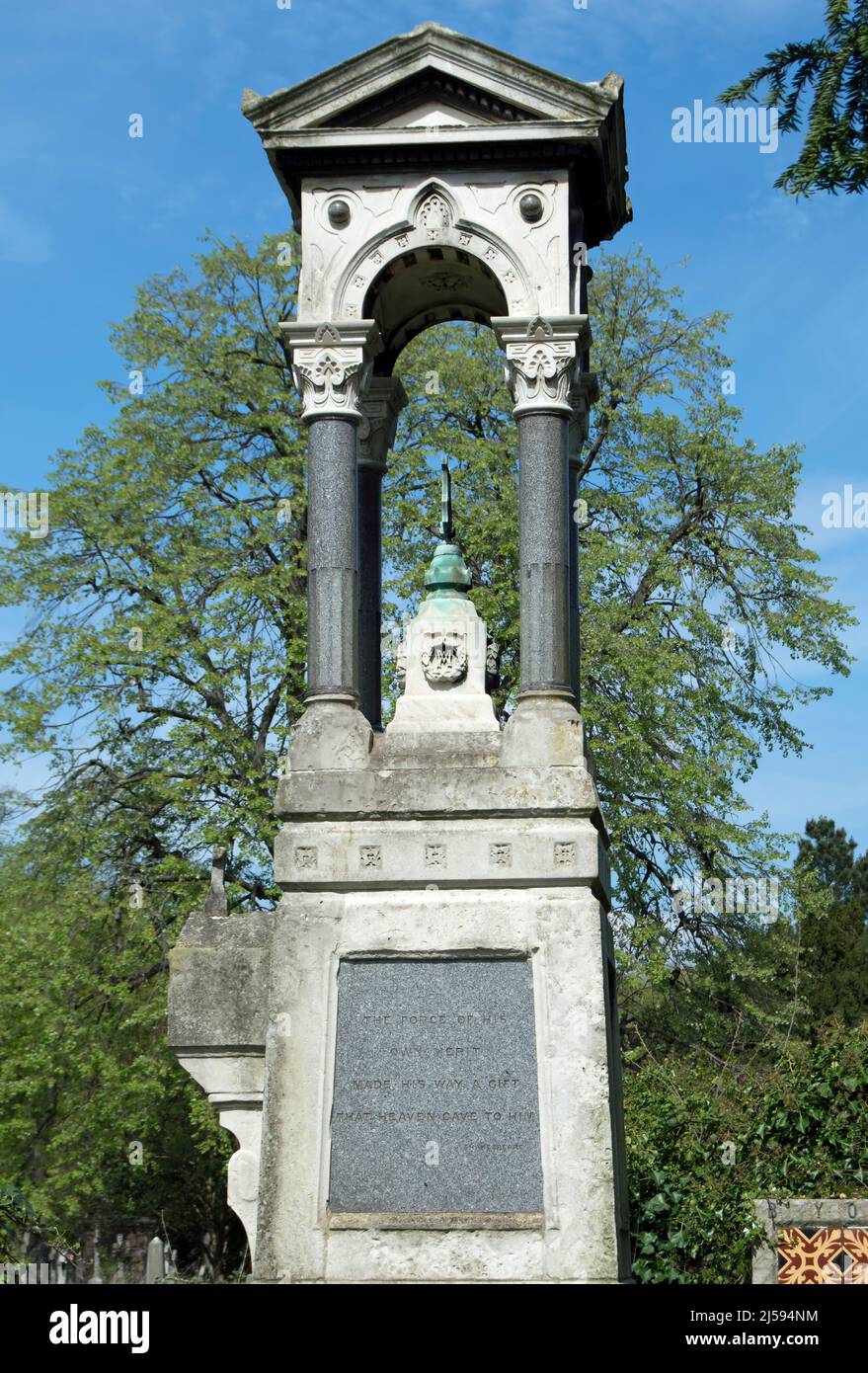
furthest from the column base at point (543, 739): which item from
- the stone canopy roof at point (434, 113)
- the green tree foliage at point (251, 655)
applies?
the green tree foliage at point (251, 655)

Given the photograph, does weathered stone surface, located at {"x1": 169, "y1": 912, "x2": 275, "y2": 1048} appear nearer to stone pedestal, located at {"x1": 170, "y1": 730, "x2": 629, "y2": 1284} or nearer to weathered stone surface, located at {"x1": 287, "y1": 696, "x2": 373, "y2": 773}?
stone pedestal, located at {"x1": 170, "y1": 730, "x2": 629, "y2": 1284}

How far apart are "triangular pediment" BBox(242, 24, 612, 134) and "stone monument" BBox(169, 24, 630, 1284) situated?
0.05 ft

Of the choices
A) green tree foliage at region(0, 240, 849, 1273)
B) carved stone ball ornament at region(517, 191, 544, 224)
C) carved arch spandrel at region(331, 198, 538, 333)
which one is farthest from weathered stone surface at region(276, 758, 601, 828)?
green tree foliage at region(0, 240, 849, 1273)

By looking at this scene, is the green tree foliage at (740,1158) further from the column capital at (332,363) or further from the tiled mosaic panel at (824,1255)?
the column capital at (332,363)

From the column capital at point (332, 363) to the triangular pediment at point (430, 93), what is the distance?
1.11 metres

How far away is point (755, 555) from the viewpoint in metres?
25.0

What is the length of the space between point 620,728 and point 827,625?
3.84m

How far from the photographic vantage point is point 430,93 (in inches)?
411

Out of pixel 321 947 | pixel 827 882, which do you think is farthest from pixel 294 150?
pixel 827 882

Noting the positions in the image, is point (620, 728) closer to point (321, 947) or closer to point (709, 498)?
point (709, 498)

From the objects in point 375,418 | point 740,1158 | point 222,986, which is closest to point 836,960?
point 740,1158

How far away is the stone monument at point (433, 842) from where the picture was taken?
361 inches

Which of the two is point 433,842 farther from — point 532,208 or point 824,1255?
point 824,1255
